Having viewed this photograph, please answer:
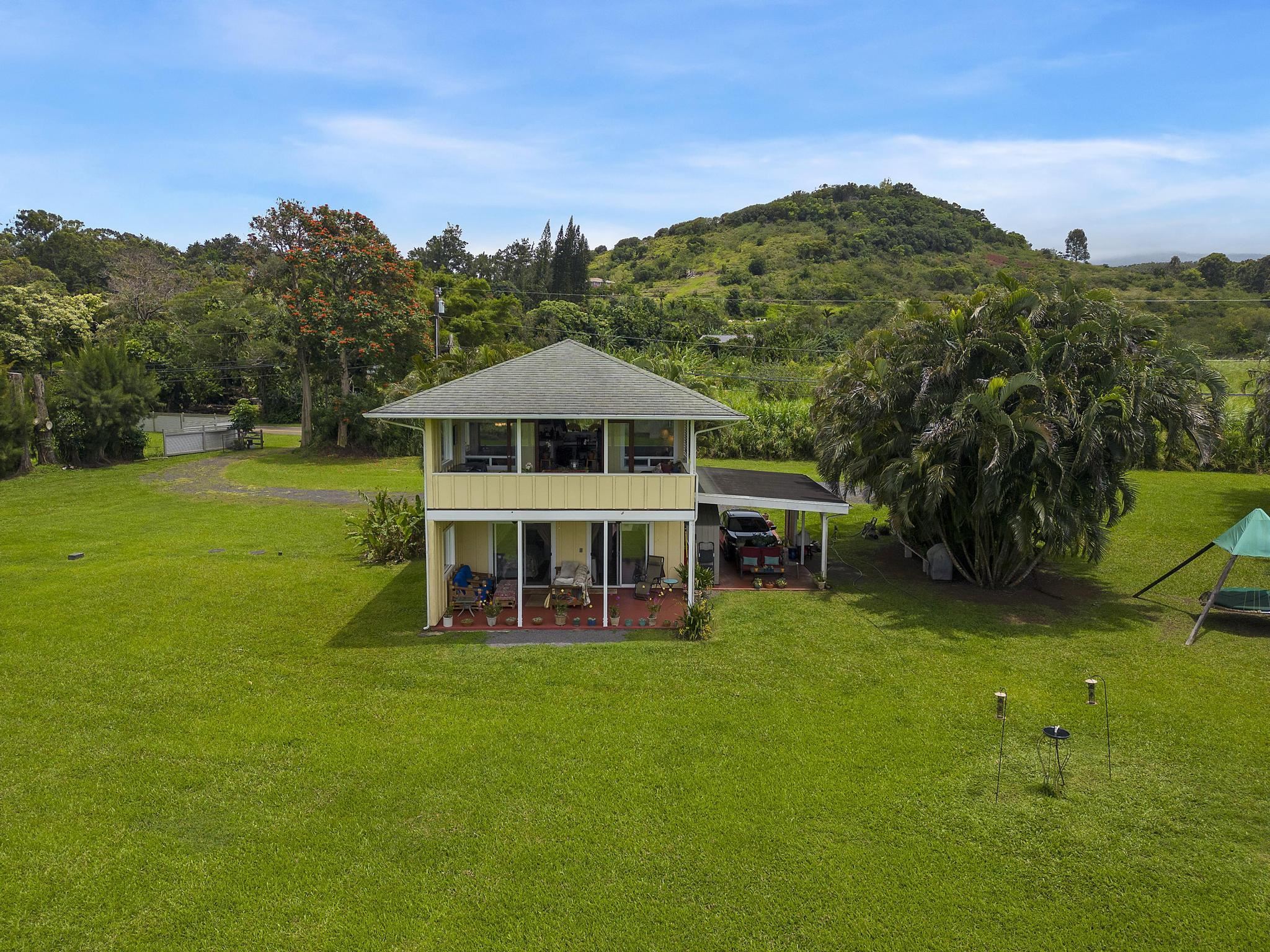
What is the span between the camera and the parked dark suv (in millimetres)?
20562

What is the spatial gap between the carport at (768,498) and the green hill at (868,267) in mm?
42388

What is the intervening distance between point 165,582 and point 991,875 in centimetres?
1793

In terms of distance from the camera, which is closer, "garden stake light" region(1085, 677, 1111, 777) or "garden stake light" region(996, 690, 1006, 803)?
"garden stake light" region(996, 690, 1006, 803)

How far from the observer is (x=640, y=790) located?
9461 millimetres

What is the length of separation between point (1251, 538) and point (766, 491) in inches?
395

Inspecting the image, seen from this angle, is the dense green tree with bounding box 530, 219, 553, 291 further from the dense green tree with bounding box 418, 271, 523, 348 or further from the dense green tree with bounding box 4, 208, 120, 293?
the dense green tree with bounding box 4, 208, 120, 293

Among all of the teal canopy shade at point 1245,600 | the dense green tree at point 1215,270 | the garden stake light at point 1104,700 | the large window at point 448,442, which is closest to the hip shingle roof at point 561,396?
the large window at point 448,442

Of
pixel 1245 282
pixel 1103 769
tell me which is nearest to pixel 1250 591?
pixel 1103 769

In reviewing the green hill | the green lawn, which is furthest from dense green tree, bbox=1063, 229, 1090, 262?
the green lawn

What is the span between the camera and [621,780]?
9.72m

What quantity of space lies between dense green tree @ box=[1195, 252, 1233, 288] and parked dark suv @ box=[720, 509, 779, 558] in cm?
9832

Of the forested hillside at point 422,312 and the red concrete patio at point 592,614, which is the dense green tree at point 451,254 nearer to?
the forested hillside at point 422,312

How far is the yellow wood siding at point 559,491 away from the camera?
49.3 feet

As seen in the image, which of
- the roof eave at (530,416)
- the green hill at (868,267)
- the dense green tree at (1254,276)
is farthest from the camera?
the dense green tree at (1254,276)
